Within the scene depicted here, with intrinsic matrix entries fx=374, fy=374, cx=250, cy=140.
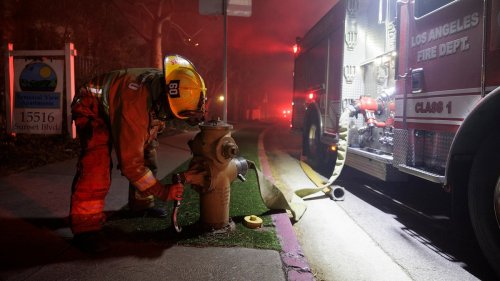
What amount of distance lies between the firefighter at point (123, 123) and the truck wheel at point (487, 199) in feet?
7.29

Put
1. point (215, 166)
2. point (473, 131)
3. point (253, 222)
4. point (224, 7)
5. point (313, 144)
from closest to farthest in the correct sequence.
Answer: point (473, 131) → point (215, 166) → point (253, 222) → point (224, 7) → point (313, 144)

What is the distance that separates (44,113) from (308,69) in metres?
5.96

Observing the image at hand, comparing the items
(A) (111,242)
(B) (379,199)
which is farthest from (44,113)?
(B) (379,199)

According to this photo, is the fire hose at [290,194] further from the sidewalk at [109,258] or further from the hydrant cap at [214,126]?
the hydrant cap at [214,126]

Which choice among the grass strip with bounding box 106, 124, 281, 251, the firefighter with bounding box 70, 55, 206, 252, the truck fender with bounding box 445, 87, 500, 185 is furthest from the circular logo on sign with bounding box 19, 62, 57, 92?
the truck fender with bounding box 445, 87, 500, 185

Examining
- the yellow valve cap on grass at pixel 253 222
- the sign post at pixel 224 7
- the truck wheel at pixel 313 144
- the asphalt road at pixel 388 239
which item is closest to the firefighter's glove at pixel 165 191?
the yellow valve cap on grass at pixel 253 222

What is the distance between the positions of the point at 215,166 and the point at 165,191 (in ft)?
1.75

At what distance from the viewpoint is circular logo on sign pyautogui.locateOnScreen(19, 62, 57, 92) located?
707 cm

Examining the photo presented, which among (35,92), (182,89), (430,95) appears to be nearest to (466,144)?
(430,95)

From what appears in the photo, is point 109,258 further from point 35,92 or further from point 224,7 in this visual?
point 35,92

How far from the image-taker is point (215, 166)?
320 cm

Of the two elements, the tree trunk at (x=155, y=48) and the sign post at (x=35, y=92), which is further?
the tree trunk at (x=155, y=48)

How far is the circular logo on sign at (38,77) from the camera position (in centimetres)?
707

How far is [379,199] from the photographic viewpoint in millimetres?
5461
